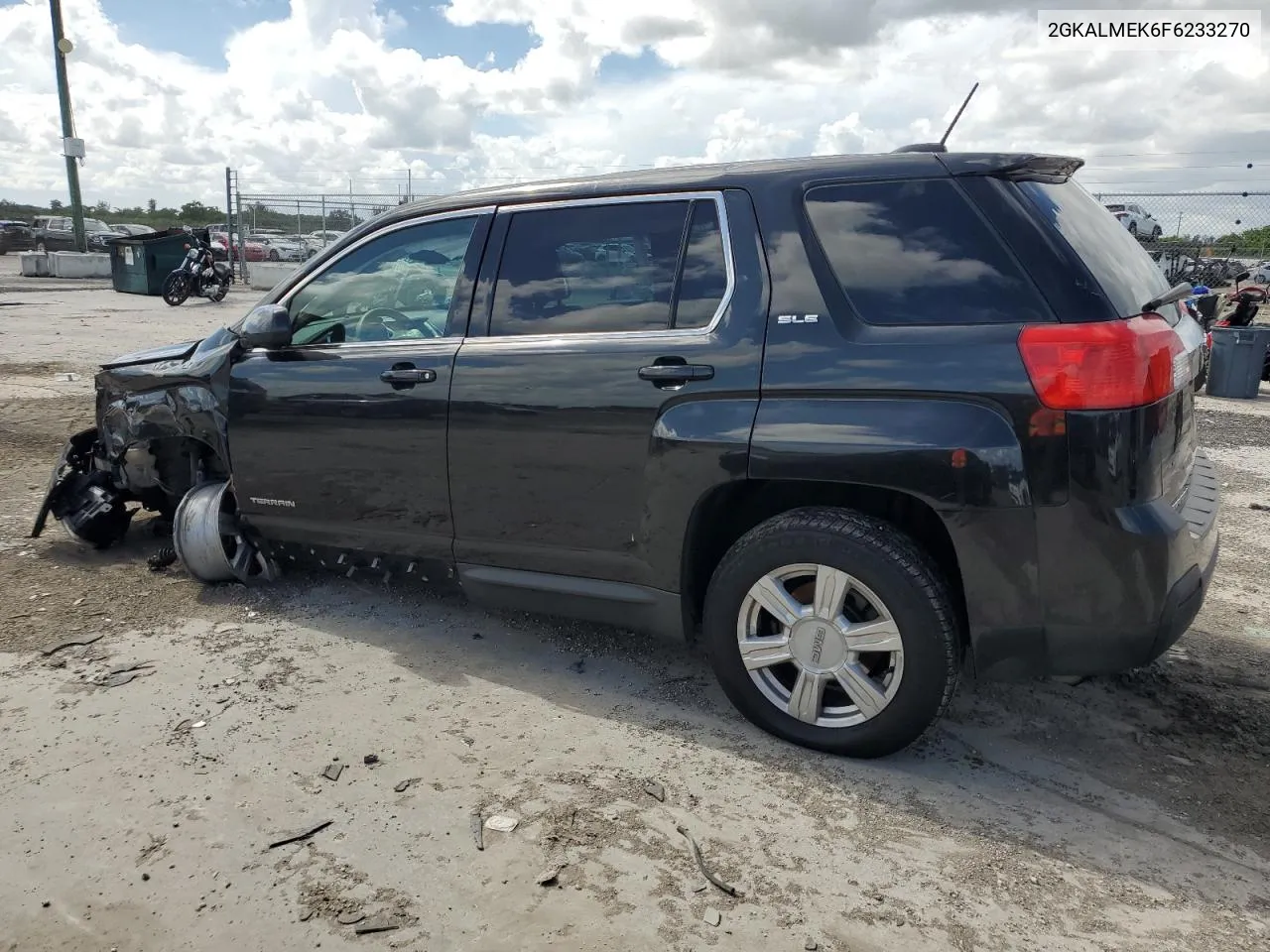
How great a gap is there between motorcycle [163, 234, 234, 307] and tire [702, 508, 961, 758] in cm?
1997

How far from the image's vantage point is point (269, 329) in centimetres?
401

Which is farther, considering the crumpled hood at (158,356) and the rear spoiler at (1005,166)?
the crumpled hood at (158,356)

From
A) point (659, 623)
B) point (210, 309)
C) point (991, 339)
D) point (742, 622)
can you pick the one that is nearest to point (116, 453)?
point (659, 623)

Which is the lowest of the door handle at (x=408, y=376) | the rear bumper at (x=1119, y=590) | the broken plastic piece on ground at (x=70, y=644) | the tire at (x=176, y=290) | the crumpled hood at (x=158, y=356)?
the broken plastic piece on ground at (x=70, y=644)

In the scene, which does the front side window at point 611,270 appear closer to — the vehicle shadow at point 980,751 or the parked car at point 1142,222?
the vehicle shadow at point 980,751

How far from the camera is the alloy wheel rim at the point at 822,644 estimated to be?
2.96 metres

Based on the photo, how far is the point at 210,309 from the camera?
19.7 metres

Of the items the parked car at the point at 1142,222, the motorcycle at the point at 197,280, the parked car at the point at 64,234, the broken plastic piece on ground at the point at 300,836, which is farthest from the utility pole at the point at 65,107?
the broken plastic piece on ground at the point at 300,836

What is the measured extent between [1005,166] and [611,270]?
135 centimetres

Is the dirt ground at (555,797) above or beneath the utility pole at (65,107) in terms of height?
beneath

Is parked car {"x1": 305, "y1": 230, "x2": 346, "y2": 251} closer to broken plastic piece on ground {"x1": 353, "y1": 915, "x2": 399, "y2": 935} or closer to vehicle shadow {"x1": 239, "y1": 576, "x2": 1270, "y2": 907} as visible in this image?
vehicle shadow {"x1": 239, "y1": 576, "x2": 1270, "y2": 907}

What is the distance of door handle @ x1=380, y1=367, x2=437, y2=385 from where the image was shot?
3706 mm

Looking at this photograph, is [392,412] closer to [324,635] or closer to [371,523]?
[371,523]

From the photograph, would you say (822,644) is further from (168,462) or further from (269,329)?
(168,462)
